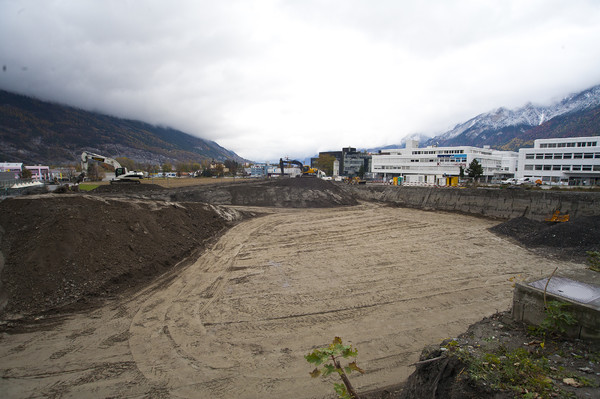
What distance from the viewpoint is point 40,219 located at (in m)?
11.9

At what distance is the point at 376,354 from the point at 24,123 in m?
248

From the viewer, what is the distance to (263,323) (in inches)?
323

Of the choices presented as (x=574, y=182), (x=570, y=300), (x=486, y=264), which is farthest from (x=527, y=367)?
(x=574, y=182)

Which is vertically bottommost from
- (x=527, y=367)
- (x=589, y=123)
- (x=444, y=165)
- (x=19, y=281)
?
(x=19, y=281)

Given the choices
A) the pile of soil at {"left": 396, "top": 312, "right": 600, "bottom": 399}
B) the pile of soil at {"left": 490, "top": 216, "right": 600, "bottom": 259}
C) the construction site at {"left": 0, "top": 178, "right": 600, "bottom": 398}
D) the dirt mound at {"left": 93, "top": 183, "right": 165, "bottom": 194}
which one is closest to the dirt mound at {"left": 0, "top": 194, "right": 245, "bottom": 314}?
the construction site at {"left": 0, "top": 178, "right": 600, "bottom": 398}

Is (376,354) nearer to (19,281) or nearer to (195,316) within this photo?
(195,316)

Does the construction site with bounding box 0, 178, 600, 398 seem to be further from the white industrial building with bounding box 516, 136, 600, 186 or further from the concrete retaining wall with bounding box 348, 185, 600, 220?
the white industrial building with bounding box 516, 136, 600, 186

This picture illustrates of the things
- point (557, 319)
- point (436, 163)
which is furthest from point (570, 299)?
point (436, 163)

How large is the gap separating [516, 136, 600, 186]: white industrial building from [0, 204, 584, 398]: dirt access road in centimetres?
4280

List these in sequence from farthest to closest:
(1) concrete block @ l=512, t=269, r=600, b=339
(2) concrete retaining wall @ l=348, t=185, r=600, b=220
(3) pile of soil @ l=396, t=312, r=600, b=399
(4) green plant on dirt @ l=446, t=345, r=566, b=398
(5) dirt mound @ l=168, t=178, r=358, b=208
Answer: (5) dirt mound @ l=168, t=178, r=358, b=208
(2) concrete retaining wall @ l=348, t=185, r=600, b=220
(1) concrete block @ l=512, t=269, r=600, b=339
(3) pile of soil @ l=396, t=312, r=600, b=399
(4) green plant on dirt @ l=446, t=345, r=566, b=398

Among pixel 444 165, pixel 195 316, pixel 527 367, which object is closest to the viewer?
pixel 527 367

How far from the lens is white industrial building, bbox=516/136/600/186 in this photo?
4291cm

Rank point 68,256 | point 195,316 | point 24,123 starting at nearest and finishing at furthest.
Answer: point 195,316 < point 68,256 < point 24,123

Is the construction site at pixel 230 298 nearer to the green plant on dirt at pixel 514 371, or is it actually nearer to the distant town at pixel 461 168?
the green plant on dirt at pixel 514 371
